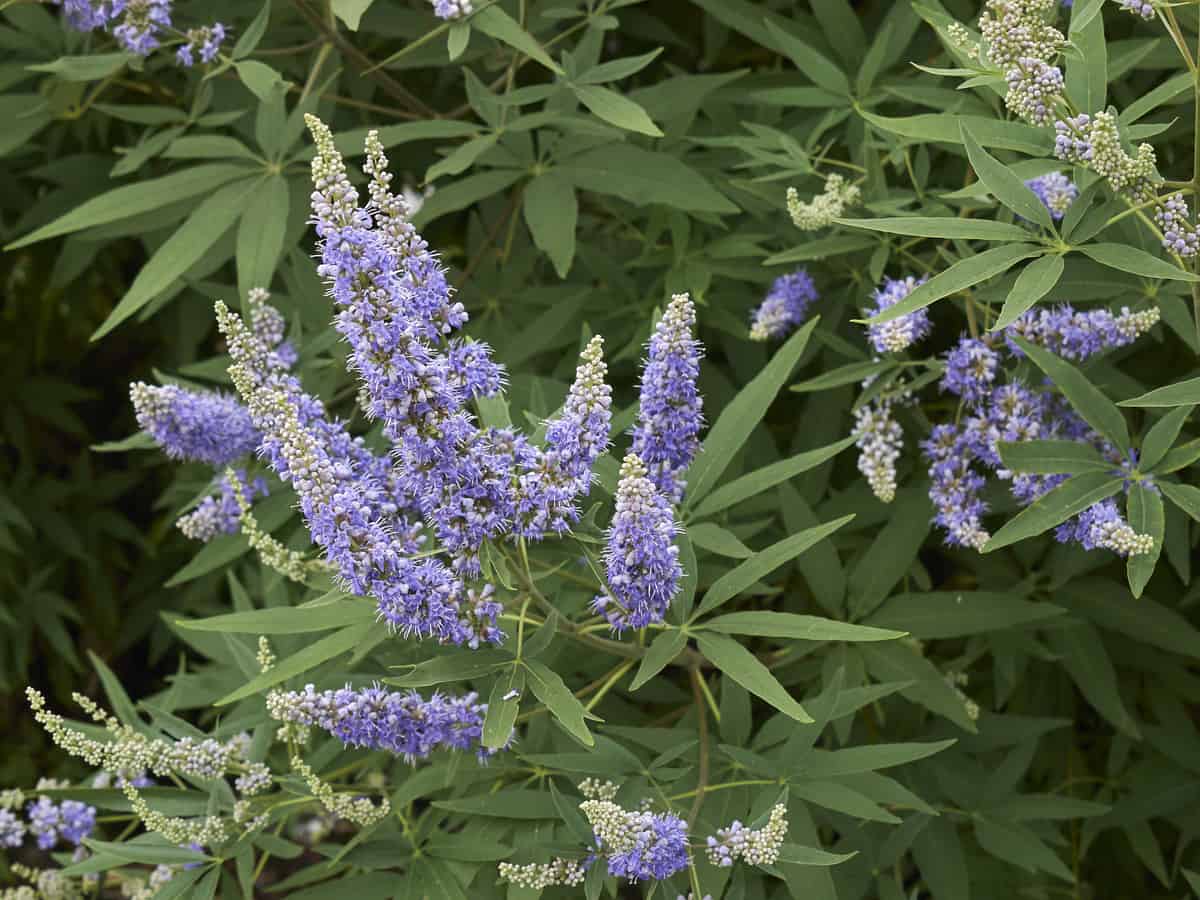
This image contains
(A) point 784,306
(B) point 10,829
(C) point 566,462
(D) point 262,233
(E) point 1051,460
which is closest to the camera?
(C) point 566,462

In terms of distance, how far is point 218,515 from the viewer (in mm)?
3781

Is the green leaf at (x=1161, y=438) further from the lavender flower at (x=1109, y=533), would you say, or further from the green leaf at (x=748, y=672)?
the green leaf at (x=748, y=672)

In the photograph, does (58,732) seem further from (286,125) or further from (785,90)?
(785,90)

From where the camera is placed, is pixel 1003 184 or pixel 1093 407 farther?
pixel 1093 407

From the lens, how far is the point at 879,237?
3.75 m

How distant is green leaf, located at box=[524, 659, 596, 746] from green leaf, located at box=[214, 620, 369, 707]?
0.40 m

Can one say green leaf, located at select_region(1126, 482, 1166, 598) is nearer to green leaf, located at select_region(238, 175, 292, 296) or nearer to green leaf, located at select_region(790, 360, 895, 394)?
green leaf, located at select_region(790, 360, 895, 394)

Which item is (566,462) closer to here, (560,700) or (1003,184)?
(560,700)

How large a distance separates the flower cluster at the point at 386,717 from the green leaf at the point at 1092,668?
6.68 feet

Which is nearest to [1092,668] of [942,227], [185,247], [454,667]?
[942,227]

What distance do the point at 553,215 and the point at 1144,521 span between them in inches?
77.8

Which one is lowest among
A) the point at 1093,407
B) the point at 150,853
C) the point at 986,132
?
the point at 150,853

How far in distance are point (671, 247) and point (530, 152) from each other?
60 centimetres

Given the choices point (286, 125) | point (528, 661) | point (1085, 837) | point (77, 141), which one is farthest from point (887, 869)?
point (77, 141)
